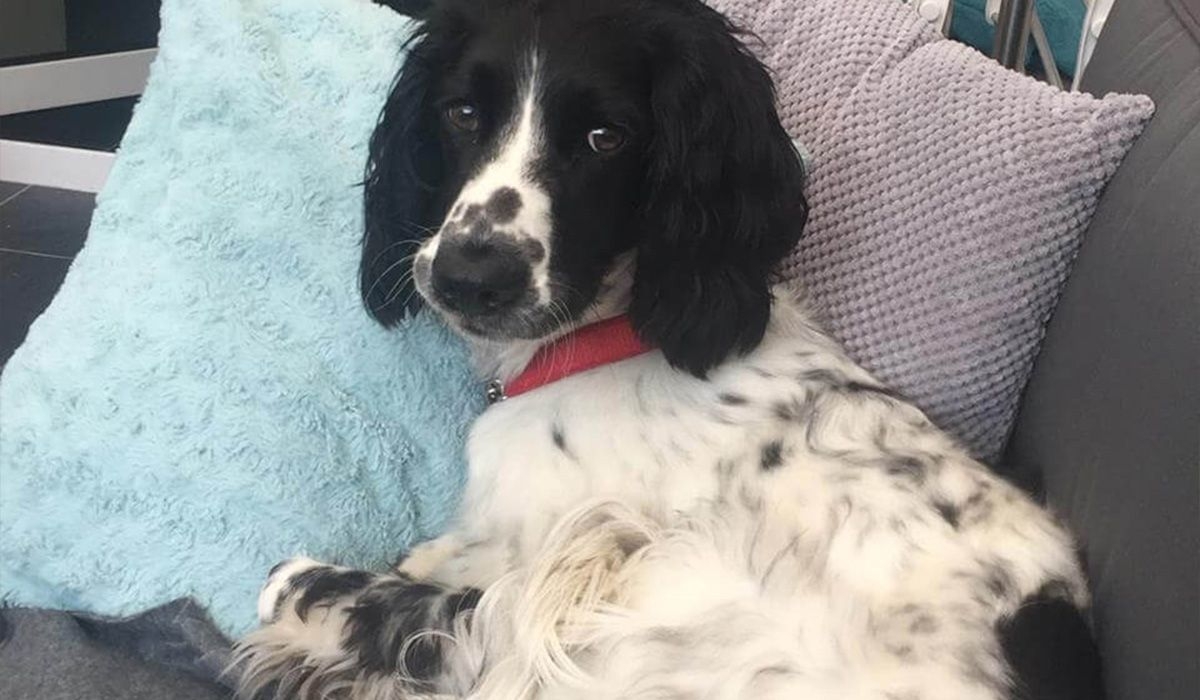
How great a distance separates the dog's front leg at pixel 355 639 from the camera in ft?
4.90

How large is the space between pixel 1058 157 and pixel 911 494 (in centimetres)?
48

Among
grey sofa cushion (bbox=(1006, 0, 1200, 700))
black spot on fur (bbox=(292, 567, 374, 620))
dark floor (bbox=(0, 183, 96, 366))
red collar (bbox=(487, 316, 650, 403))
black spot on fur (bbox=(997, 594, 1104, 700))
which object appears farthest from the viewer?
dark floor (bbox=(0, 183, 96, 366))

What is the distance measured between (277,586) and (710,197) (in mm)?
779

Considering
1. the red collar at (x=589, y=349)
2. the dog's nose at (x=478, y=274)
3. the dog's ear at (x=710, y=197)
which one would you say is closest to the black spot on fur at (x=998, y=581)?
the dog's ear at (x=710, y=197)

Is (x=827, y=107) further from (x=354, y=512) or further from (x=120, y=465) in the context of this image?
(x=120, y=465)

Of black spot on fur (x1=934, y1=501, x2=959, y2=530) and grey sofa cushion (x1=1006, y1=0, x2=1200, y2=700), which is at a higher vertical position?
grey sofa cushion (x1=1006, y1=0, x2=1200, y2=700)

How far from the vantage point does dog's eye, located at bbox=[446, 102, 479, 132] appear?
63.3 inches

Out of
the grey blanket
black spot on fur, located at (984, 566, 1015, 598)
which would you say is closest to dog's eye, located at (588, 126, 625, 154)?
black spot on fur, located at (984, 566, 1015, 598)

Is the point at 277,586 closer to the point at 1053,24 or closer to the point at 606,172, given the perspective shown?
the point at 606,172

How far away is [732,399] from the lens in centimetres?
161

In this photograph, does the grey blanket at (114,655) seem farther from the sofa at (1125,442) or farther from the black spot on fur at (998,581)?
the black spot on fur at (998,581)

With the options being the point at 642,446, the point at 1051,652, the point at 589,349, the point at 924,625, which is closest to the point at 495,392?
the point at 589,349

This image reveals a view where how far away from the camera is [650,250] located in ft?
5.38

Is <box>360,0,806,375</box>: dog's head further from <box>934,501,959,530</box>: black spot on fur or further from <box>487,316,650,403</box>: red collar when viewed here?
<box>934,501,959,530</box>: black spot on fur
